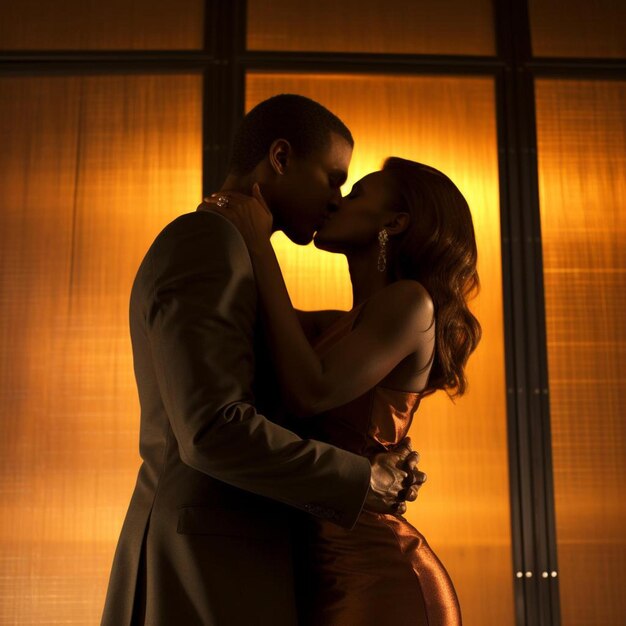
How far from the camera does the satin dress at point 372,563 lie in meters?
1.57

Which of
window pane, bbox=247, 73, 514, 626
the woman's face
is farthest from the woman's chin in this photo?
window pane, bbox=247, 73, 514, 626

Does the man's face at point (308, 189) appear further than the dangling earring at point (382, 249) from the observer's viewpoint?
No

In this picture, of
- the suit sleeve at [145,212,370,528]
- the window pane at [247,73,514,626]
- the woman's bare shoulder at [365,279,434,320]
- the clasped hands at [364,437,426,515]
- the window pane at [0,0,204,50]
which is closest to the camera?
the suit sleeve at [145,212,370,528]

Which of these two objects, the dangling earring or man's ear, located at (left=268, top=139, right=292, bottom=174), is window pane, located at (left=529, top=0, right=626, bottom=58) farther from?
man's ear, located at (left=268, top=139, right=292, bottom=174)

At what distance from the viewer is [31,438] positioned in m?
3.13

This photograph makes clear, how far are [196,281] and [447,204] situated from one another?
61 cm

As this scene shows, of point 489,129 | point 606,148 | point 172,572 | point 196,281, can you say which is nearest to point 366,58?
point 489,129

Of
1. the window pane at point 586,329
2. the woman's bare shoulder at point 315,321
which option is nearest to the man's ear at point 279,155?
the woman's bare shoulder at point 315,321

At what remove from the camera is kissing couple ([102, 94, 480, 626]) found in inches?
55.4

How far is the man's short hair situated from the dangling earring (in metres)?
0.21

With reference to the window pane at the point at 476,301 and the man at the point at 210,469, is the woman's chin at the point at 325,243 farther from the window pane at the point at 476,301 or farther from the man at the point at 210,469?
the window pane at the point at 476,301

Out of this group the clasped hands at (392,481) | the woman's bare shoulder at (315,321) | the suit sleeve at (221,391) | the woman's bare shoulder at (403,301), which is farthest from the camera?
the woman's bare shoulder at (315,321)

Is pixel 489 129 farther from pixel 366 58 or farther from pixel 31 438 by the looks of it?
pixel 31 438

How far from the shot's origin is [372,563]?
1.62 m
